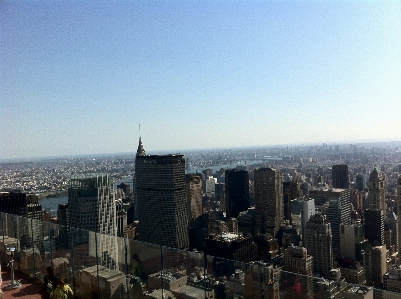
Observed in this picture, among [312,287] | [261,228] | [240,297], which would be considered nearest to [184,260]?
[240,297]

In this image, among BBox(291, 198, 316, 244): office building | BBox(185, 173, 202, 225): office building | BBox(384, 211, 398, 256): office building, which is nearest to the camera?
BBox(384, 211, 398, 256): office building

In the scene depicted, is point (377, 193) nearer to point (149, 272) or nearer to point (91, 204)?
point (91, 204)

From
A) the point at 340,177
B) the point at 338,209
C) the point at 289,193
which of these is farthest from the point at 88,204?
the point at 340,177

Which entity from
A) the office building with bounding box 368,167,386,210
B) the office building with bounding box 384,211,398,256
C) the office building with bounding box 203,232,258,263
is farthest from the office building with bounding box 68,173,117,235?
the office building with bounding box 368,167,386,210

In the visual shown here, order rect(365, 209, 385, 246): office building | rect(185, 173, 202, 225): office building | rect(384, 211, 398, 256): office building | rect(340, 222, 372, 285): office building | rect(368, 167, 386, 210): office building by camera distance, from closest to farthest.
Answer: rect(340, 222, 372, 285): office building < rect(365, 209, 385, 246): office building < rect(384, 211, 398, 256): office building < rect(368, 167, 386, 210): office building < rect(185, 173, 202, 225): office building

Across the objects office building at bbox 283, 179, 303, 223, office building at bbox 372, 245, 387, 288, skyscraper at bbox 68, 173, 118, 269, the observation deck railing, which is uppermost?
the observation deck railing

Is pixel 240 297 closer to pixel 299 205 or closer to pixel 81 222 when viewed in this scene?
pixel 81 222

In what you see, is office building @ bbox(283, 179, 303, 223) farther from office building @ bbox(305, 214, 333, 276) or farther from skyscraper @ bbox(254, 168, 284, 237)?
office building @ bbox(305, 214, 333, 276)

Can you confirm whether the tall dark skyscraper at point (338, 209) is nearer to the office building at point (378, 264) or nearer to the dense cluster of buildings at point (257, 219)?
the dense cluster of buildings at point (257, 219)

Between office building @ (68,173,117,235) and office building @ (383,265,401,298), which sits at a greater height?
office building @ (68,173,117,235)
